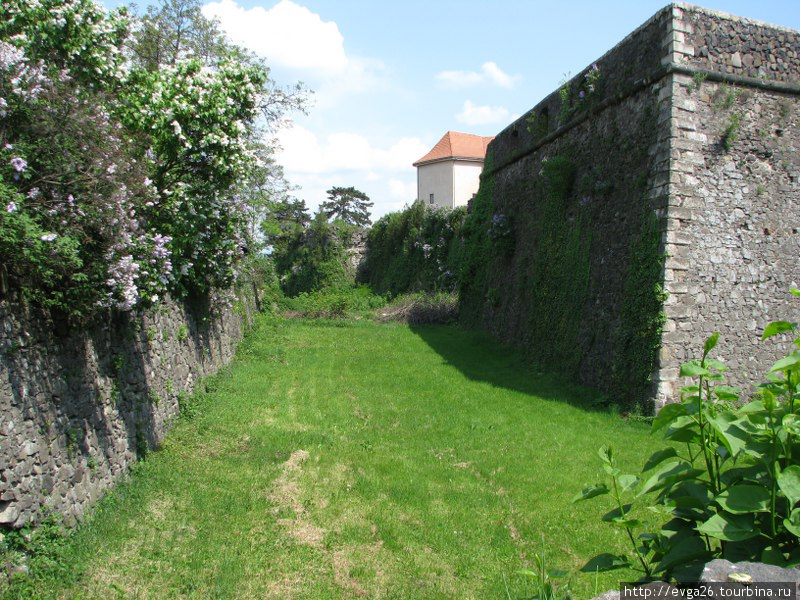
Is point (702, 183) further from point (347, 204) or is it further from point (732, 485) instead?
point (347, 204)

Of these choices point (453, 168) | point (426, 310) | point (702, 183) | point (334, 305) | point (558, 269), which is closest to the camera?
point (702, 183)

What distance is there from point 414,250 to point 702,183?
15.5m

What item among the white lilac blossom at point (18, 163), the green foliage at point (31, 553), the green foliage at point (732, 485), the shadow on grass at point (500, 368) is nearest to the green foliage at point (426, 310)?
the shadow on grass at point (500, 368)

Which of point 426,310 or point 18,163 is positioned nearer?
point 18,163

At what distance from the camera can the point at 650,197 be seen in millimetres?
9000

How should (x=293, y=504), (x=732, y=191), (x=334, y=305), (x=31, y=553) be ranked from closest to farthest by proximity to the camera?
(x=31, y=553) < (x=293, y=504) < (x=732, y=191) < (x=334, y=305)

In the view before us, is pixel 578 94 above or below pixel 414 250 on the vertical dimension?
above

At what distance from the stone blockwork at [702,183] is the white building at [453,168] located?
3057 centimetres

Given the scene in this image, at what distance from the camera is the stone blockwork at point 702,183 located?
862 cm

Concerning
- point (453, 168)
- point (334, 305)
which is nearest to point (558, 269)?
point (334, 305)

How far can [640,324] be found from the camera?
9023mm

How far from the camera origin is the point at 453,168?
134ft

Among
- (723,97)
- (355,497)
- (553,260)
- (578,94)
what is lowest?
A: (355,497)

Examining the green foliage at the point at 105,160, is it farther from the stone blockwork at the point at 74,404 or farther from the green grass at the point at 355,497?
the green grass at the point at 355,497
